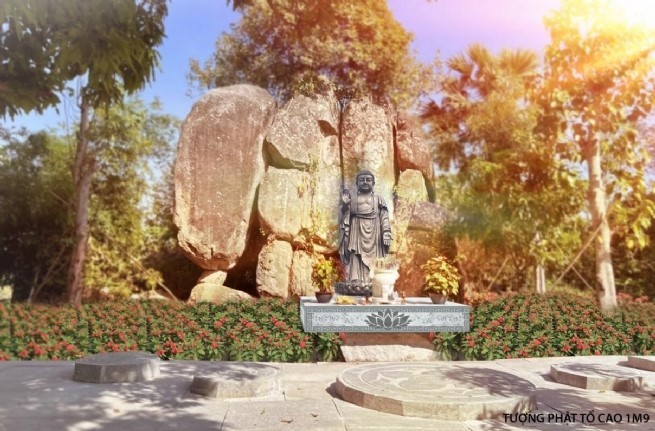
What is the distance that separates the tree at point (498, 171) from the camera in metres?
15.2

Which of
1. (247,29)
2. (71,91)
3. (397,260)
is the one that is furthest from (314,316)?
(247,29)

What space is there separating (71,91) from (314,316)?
8144mm

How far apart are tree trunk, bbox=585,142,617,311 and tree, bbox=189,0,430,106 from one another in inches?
295

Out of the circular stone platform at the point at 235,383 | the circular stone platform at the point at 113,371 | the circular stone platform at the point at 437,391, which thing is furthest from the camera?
the circular stone platform at the point at 113,371

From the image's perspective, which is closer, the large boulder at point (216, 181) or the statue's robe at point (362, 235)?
the statue's robe at point (362, 235)

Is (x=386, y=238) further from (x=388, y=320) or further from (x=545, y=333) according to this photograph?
(x=545, y=333)

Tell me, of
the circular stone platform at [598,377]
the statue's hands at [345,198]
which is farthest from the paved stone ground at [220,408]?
the statue's hands at [345,198]

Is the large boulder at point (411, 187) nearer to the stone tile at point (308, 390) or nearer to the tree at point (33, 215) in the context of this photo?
the stone tile at point (308, 390)

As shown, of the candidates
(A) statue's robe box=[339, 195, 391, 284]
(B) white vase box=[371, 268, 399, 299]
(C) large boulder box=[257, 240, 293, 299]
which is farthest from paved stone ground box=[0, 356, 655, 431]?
(C) large boulder box=[257, 240, 293, 299]

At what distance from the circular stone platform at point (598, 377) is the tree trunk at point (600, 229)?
5.13 meters

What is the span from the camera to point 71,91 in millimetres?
12867

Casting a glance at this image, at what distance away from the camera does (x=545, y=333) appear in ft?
32.3

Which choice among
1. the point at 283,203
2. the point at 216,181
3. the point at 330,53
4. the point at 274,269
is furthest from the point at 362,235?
the point at 330,53

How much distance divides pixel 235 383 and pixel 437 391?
232cm
